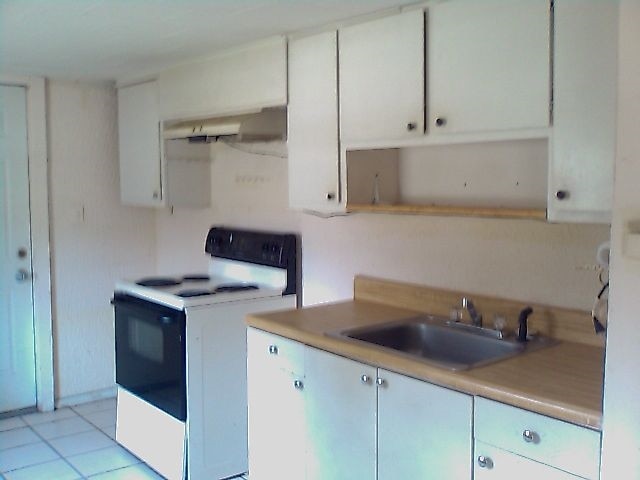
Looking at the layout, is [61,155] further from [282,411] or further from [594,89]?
[594,89]

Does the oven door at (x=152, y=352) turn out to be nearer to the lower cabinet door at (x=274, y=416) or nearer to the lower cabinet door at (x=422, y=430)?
the lower cabinet door at (x=274, y=416)

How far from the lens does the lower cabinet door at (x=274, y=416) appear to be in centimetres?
254

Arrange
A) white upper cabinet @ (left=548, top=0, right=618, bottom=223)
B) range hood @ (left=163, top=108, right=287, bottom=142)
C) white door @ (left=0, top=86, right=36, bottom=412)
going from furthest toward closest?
white door @ (left=0, top=86, right=36, bottom=412)
range hood @ (left=163, top=108, right=287, bottom=142)
white upper cabinet @ (left=548, top=0, right=618, bottom=223)

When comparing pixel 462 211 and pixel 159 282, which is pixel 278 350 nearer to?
pixel 462 211

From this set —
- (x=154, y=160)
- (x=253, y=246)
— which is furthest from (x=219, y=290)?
(x=154, y=160)

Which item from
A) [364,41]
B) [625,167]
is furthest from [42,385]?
[625,167]

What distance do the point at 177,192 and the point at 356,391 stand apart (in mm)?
1990

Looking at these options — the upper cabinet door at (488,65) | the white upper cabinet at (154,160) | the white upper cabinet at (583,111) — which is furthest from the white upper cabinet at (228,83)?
the white upper cabinet at (583,111)

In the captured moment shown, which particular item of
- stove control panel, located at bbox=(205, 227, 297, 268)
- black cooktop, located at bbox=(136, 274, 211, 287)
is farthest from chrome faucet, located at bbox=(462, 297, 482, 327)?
black cooktop, located at bbox=(136, 274, 211, 287)

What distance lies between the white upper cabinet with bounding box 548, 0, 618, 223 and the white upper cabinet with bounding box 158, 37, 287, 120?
129cm

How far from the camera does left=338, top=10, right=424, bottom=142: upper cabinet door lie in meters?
2.34

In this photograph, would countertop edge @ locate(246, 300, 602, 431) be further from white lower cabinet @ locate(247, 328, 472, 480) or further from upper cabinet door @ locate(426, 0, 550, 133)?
upper cabinet door @ locate(426, 0, 550, 133)

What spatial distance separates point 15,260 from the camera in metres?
4.05

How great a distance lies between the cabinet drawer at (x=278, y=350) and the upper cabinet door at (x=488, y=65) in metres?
0.95
